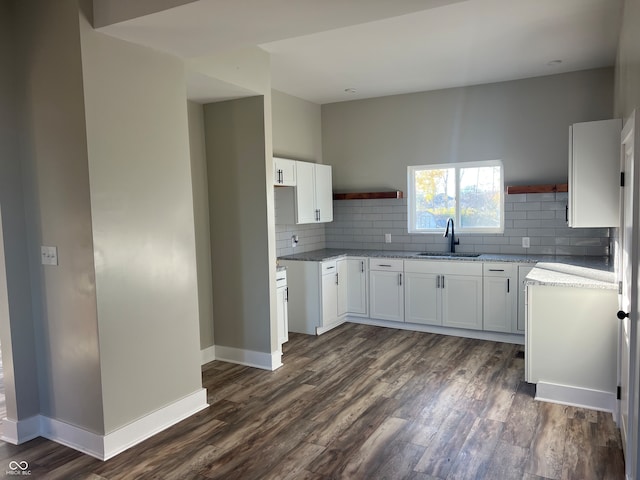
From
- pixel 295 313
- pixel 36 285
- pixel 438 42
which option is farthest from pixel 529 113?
pixel 36 285

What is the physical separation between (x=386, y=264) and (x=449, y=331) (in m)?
0.99

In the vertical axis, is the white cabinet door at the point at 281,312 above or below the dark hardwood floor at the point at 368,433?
above

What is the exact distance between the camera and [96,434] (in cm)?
277

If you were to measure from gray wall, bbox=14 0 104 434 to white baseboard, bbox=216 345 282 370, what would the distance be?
1.66 meters

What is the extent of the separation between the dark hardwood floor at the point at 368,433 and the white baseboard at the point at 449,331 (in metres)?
0.54

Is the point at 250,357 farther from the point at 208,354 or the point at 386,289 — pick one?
the point at 386,289

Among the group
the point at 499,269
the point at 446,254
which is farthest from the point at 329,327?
the point at 499,269

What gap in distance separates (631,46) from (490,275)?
262 cm

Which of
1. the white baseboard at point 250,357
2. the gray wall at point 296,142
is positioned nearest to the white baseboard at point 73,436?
the white baseboard at point 250,357

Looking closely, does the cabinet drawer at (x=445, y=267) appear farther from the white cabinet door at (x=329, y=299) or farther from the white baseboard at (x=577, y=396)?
the white baseboard at (x=577, y=396)

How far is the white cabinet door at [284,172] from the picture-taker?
485 centimetres

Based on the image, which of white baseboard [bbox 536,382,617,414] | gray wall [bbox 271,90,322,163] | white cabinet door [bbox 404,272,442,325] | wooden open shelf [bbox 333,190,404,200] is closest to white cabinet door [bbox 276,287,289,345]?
white cabinet door [bbox 404,272,442,325]

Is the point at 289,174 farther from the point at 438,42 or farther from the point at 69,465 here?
the point at 69,465

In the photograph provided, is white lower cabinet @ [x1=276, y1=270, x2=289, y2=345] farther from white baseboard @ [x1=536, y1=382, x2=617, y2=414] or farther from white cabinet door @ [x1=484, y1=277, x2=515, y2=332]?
white baseboard @ [x1=536, y1=382, x2=617, y2=414]
